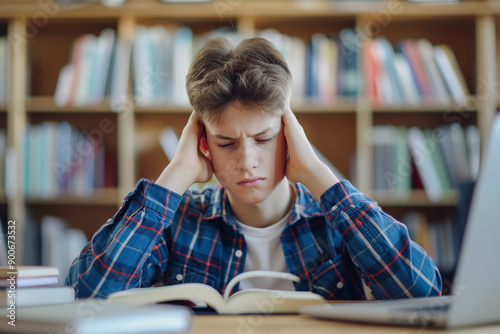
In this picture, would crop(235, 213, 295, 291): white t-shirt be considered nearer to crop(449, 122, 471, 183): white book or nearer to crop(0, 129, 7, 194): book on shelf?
crop(449, 122, 471, 183): white book

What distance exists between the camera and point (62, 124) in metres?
2.60

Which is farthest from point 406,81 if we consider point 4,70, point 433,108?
point 4,70

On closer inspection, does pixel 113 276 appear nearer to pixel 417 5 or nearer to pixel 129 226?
pixel 129 226

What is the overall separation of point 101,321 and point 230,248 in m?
0.78

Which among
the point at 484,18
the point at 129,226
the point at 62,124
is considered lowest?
the point at 129,226

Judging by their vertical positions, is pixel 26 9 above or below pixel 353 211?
above

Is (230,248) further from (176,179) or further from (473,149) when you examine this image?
(473,149)

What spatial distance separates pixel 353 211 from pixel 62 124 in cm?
190

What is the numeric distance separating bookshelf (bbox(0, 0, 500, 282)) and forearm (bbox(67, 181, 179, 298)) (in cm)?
140

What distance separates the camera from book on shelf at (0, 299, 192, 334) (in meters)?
0.52

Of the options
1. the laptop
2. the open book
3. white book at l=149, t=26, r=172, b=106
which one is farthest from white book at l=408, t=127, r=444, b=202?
the laptop

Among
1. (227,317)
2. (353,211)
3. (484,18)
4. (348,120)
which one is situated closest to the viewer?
(227,317)

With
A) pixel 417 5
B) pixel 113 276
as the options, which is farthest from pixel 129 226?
pixel 417 5

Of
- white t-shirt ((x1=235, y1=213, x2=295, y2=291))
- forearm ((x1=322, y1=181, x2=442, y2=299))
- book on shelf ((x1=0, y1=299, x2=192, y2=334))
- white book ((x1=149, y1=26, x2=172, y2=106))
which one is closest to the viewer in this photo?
book on shelf ((x1=0, y1=299, x2=192, y2=334))
